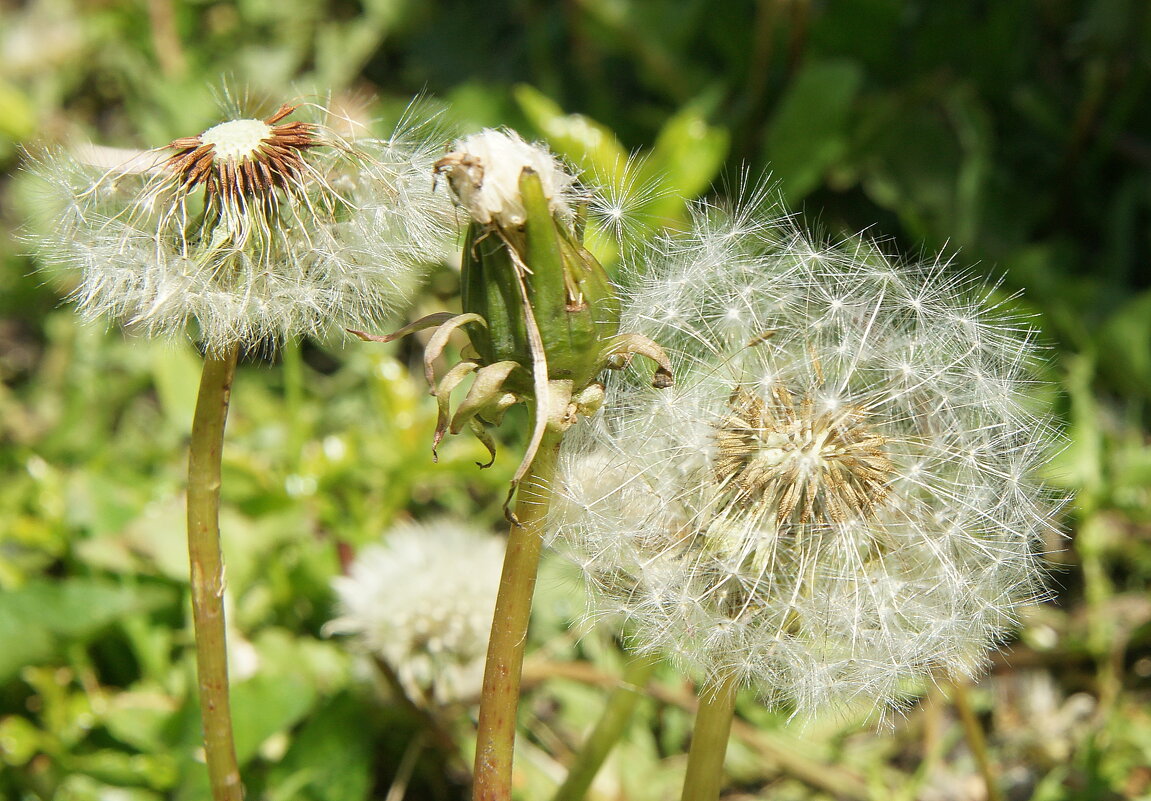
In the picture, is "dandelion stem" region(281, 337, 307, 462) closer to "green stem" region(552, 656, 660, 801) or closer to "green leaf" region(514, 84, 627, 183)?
"green leaf" region(514, 84, 627, 183)

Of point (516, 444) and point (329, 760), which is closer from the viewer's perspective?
point (329, 760)

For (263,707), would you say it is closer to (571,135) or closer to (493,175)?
(493,175)

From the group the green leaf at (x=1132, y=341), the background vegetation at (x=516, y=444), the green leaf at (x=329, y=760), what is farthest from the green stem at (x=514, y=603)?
the green leaf at (x=1132, y=341)

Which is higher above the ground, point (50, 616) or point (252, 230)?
point (252, 230)

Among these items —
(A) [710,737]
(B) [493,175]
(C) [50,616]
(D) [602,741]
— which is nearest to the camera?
(B) [493,175]

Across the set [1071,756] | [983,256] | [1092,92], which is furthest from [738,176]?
[1071,756]

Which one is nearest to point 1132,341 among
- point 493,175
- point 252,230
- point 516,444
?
point 516,444

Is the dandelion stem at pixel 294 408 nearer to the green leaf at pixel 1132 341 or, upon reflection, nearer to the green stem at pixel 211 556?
the green stem at pixel 211 556
